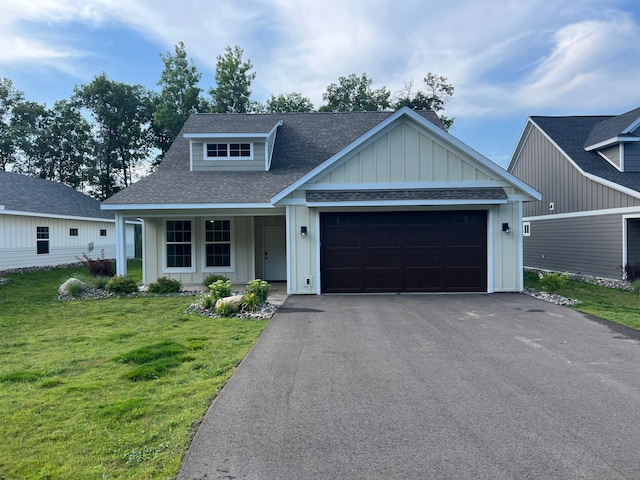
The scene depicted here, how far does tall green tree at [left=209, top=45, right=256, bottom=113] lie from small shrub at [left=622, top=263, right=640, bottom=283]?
25.4 metres

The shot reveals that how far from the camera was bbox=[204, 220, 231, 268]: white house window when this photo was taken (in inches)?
530

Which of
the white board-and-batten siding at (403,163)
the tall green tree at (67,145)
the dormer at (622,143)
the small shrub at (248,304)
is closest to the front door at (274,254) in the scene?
the white board-and-batten siding at (403,163)

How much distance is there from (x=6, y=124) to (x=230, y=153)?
30.7 meters

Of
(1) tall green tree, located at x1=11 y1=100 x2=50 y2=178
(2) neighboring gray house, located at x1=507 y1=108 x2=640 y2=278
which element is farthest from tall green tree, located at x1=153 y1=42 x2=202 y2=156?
(2) neighboring gray house, located at x1=507 y1=108 x2=640 y2=278

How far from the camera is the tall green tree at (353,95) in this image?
102 feet

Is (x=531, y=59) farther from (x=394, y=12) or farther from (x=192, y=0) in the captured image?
(x=192, y=0)

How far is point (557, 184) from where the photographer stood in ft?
56.6

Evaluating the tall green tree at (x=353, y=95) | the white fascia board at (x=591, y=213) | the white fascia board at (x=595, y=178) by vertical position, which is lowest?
the white fascia board at (x=591, y=213)

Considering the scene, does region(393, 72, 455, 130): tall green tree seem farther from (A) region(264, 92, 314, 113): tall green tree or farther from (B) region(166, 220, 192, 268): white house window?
(B) region(166, 220, 192, 268): white house window

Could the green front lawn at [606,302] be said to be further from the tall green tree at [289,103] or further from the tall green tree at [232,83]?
the tall green tree at [232,83]

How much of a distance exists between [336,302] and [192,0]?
8.41 m

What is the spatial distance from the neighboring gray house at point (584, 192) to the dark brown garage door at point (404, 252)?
6.03m

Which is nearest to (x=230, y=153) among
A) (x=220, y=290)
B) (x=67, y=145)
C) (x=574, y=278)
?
(x=220, y=290)

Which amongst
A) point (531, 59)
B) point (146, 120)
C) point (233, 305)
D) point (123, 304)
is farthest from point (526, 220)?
point (146, 120)
